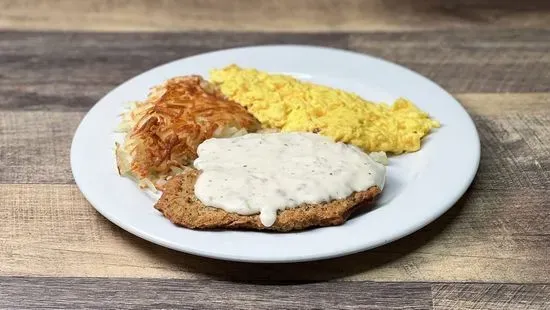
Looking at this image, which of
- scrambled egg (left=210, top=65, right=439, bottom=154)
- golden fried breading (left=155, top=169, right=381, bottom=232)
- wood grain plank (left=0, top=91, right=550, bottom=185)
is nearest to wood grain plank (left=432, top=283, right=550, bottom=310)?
golden fried breading (left=155, top=169, right=381, bottom=232)

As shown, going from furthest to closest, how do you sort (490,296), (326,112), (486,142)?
(486,142) < (326,112) < (490,296)

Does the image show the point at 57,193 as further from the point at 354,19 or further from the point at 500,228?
the point at 354,19

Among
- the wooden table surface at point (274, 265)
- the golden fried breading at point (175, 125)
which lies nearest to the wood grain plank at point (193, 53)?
the wooden table surface at point (274, 265)

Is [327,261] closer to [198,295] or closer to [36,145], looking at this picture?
[198,295]

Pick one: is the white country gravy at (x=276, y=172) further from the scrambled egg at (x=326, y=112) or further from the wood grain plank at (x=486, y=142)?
the wood grain plank at (x=486, y=142)

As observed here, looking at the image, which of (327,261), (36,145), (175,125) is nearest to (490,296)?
(327,261)

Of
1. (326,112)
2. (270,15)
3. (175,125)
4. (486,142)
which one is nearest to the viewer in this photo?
(175,125)

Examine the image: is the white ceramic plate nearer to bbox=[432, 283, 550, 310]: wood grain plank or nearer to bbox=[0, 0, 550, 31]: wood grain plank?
bbox=[432, 283, 550, 310]: wood grain plank
